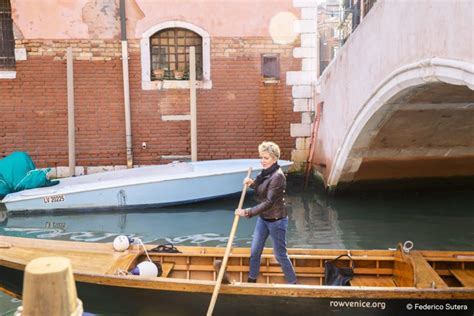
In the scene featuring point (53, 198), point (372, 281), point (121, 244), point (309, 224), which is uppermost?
point (121, 244)

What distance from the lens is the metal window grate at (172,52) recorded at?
28.9 feet

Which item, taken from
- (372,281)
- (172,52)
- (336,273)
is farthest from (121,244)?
(172,52)

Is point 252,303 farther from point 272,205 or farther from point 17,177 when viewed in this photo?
point 17,177

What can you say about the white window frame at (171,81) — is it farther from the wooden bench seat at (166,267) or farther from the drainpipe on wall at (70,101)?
the wooden bench seat at (166,267)

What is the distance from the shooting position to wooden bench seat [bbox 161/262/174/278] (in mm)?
3988

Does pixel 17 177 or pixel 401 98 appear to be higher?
pixel 401 98

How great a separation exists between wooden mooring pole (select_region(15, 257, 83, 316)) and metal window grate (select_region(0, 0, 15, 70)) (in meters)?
8.12

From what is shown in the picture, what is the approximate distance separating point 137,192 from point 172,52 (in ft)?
9.44

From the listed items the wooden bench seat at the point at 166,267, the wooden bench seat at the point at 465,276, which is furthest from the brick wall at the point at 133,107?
the wooden bench seat at the point at 465,276

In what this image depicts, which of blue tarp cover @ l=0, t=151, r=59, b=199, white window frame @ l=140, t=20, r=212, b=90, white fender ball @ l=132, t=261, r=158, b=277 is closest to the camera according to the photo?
white fender ball @ l=132, t=261, r=158, b=277

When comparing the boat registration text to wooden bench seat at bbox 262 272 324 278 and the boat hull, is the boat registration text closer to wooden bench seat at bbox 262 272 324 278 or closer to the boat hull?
the boat hull

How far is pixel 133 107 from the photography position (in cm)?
881

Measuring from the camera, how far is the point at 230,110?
8.87m

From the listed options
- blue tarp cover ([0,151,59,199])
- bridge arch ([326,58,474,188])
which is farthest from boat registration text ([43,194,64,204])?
bridge arch ([326,58,474,188])
